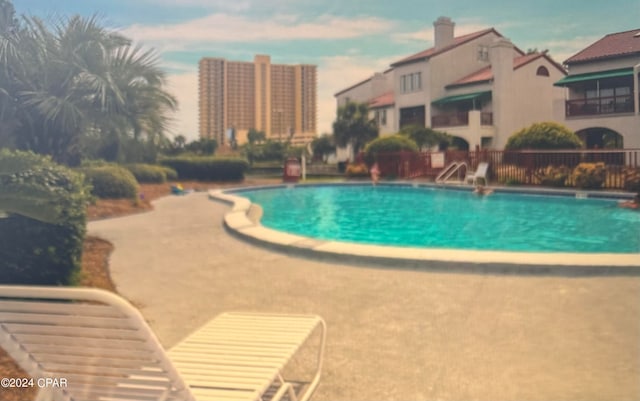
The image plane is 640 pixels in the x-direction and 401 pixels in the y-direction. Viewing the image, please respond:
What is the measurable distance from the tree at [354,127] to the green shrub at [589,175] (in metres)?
18.0

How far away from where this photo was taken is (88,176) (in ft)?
33.4

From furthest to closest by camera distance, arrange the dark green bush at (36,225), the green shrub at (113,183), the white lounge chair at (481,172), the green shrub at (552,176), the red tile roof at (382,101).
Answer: the red tile roof at (382,101) < the white lounge chair at (481,172) < the green shrub at (113,183) < the green shrub at (552,176) < the dark green bush at (36,225)

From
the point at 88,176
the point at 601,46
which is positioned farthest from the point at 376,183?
the point at 601,46

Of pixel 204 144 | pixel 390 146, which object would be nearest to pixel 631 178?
pixel 204 144

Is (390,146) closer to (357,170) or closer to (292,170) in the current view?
(357,170)

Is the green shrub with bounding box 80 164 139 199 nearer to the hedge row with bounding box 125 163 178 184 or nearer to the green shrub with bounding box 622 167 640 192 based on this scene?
the hedge row with bounding box 125 163 178 184

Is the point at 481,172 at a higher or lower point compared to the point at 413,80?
lower

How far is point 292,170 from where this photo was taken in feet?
74.0

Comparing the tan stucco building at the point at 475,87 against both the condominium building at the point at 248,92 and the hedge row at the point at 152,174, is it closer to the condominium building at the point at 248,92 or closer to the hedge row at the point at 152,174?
the condominium building at the point at 248,92

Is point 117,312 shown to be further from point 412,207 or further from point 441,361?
point 412,207

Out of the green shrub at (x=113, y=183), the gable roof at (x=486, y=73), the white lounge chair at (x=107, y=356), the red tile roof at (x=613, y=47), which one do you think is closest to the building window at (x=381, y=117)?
the gable roof at (x=486, y=73)

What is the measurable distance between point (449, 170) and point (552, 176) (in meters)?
8.76

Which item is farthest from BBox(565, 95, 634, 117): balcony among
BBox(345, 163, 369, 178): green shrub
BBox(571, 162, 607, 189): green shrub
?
BBox(345, 163, 369, 178): green shrub

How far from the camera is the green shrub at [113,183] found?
11.0m
